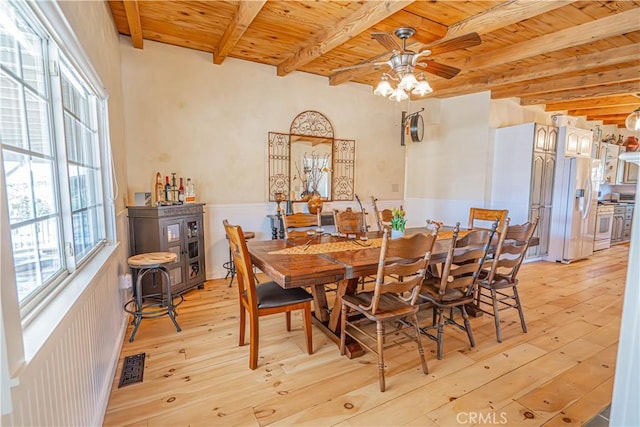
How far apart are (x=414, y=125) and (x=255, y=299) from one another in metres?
4.27

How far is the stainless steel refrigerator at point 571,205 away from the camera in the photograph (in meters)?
5.08

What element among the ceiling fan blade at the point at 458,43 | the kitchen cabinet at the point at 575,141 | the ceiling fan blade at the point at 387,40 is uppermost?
the ceiling fan blade at the point at 458,43

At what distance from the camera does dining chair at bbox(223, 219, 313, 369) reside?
210cm

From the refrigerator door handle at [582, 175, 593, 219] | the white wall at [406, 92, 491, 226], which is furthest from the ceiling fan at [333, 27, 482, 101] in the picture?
the refrigerator door handle at [582, 175, 593, 219]

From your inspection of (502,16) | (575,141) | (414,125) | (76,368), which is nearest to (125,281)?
(76,368)

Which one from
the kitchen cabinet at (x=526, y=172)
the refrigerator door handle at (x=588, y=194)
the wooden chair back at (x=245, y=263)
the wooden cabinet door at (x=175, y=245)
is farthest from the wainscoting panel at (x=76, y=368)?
the refrigerator door handle at (x=588, y=194)

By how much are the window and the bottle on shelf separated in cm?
166

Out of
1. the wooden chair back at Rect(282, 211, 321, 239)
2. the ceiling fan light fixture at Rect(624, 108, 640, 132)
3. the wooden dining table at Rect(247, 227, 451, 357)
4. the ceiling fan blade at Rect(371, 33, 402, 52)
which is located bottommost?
the wooden dining table at Rect(247, 227, 451, 357)

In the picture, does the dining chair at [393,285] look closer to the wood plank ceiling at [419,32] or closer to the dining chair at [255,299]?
the dining chair at [255,299]

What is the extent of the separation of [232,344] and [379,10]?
2947mm

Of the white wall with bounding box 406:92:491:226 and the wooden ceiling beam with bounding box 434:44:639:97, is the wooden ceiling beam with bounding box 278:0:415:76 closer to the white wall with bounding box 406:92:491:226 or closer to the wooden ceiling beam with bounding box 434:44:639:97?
the wooden ceiling beam with bounding box 434:44:639:97

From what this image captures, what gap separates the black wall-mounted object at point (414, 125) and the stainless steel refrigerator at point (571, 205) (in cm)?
226

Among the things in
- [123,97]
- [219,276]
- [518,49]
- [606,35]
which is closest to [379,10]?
[518,49]

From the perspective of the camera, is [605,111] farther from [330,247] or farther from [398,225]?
[330,247]
